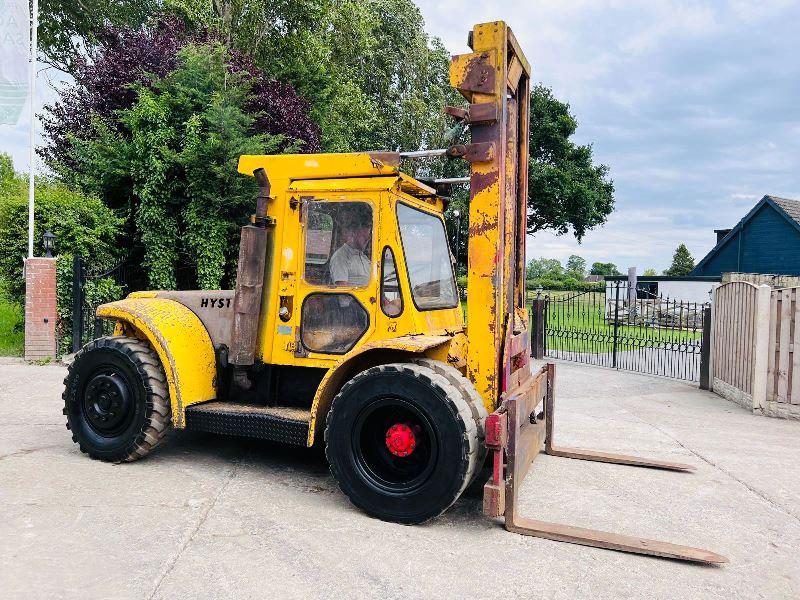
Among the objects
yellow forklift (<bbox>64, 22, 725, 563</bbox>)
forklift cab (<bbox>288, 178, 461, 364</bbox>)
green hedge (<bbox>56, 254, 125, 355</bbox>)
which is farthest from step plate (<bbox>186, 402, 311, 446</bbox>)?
green hedge (<bbox>56, 254, 125, 355</bbox>)

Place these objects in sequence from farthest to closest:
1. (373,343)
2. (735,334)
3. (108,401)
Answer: (735,334) < (108,401) < (373,343)

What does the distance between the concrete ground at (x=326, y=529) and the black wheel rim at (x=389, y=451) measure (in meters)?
0.31

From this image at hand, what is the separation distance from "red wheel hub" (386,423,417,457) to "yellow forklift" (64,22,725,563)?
0.05 feet

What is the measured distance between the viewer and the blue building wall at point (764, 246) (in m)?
29.2

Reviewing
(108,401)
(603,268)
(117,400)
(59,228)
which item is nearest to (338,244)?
(117,400)

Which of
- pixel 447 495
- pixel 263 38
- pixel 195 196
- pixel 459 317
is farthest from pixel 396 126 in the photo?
pixel 447 495

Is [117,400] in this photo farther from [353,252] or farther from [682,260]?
[682,260]

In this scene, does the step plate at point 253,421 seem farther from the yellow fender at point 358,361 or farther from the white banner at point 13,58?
the white banner at point 13,58

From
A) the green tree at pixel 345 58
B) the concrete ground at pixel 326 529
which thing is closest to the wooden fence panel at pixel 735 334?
the concrete ground at pixel 326 529

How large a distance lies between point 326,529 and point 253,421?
3.98 feet

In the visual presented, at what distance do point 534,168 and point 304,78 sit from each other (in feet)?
56.0

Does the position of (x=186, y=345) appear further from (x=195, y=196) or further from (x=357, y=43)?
(x=357, y=43)

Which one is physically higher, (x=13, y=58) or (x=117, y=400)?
(x=13, y=58)

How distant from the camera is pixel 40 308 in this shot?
11352 millimetres
